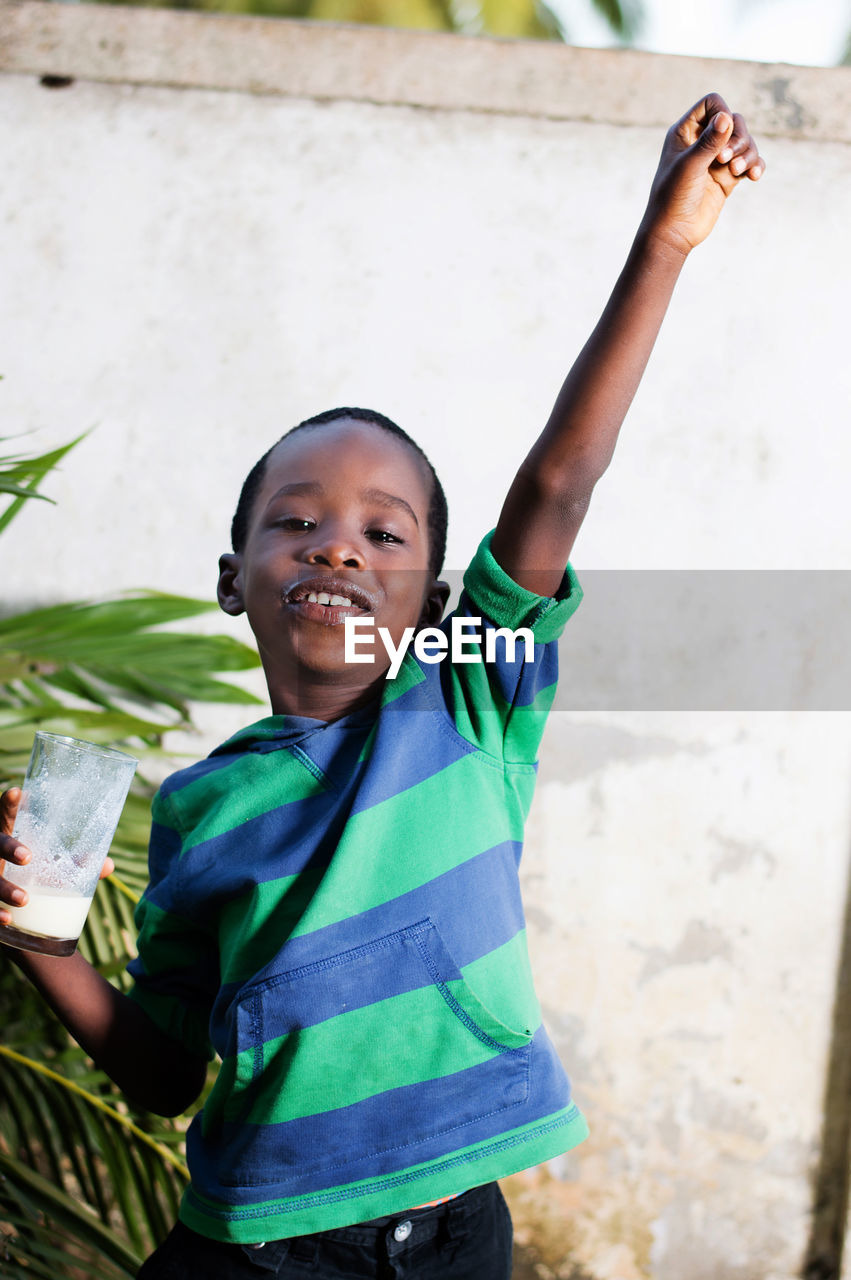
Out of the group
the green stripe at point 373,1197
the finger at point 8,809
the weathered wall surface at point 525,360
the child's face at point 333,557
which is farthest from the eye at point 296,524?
the weathered wall surface at point 525,360

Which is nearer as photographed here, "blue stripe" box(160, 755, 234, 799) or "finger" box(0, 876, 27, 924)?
"finger" box(0, 876, 27, 924)

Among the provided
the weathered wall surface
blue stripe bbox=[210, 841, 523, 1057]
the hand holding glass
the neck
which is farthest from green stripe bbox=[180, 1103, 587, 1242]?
the weathered wall surface

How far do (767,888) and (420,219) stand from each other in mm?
1525

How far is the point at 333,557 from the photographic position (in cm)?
93

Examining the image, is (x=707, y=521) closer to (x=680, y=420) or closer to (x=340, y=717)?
(x=680, y=420)

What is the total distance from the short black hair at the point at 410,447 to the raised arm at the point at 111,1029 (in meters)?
0.41

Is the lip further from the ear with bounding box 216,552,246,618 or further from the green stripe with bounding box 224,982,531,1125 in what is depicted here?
the green stripe with bounding box 224,982,531,1125

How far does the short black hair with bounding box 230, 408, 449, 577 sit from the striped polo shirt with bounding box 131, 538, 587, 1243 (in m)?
0.18

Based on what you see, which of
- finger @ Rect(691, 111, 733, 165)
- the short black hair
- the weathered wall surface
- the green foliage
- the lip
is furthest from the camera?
the weathered wall surface

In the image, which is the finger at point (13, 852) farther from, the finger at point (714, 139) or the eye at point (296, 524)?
the finger at point (714, 139)

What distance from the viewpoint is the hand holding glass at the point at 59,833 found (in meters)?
0.88

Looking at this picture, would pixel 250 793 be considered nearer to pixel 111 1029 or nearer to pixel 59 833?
pixel 59 833

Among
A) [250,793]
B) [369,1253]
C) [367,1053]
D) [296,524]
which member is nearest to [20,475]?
[296,524]

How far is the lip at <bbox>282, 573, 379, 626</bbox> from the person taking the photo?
0.93 meters
